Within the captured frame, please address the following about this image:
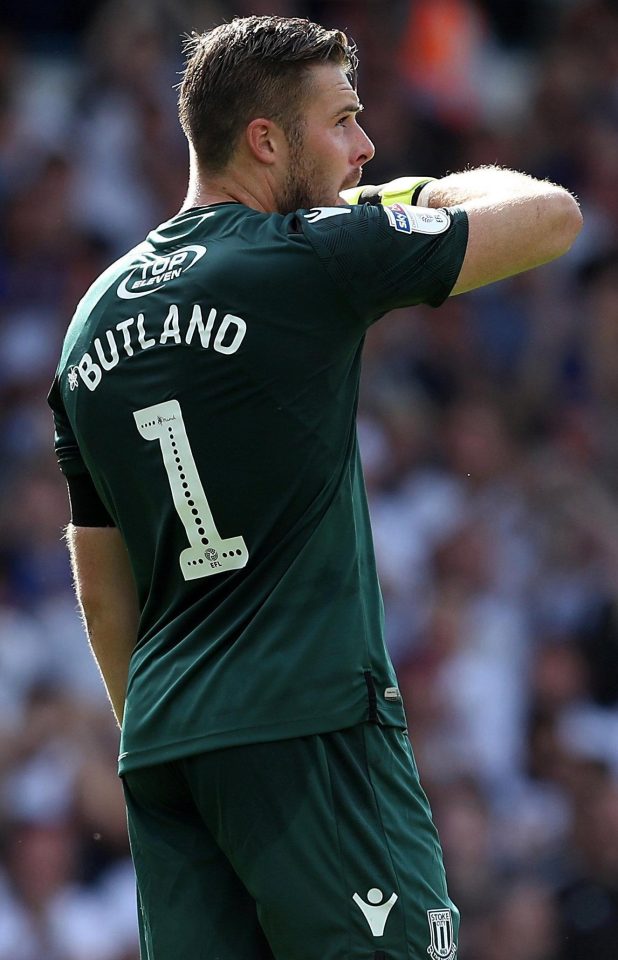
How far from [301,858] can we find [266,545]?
55 centimetres

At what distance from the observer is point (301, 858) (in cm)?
263

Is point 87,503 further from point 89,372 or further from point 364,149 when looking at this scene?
point 364,149

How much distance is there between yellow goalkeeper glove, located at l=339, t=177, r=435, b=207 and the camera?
10.2 ft

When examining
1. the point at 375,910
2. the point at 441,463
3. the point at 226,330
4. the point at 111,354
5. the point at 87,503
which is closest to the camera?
the point at 375,910

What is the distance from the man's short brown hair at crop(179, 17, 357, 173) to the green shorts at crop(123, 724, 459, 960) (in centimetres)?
117

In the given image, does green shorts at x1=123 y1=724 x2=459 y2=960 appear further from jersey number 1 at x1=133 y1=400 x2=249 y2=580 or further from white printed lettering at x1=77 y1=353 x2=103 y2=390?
white printed lettering at x1=77 y1=353 x2=103 y2=390

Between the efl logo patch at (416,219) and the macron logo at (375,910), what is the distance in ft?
3.86

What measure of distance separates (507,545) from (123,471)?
5.74 meters

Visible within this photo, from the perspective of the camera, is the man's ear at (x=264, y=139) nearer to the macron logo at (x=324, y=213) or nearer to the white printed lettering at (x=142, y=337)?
the macron logo at (x=324, y=213)

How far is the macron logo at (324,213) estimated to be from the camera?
109 inches

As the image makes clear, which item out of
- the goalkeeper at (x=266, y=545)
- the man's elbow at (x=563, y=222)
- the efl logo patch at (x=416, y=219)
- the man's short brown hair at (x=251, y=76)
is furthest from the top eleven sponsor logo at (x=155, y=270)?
the man's elbow at (x=563, y=222)

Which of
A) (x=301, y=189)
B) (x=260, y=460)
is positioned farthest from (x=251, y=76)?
(x=260, y=460)

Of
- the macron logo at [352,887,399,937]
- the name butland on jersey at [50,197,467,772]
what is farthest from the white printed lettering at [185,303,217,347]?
the macron logo at [352,887,399,937]

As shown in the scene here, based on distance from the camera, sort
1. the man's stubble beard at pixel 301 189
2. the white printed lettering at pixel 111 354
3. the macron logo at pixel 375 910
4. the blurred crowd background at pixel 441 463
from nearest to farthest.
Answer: the macron logo at pixel 375 910, the white printed lettering at pixel 111 354, the man's stubble beard at pixel 301 189, the blurred crowd background at pixel 441 463
